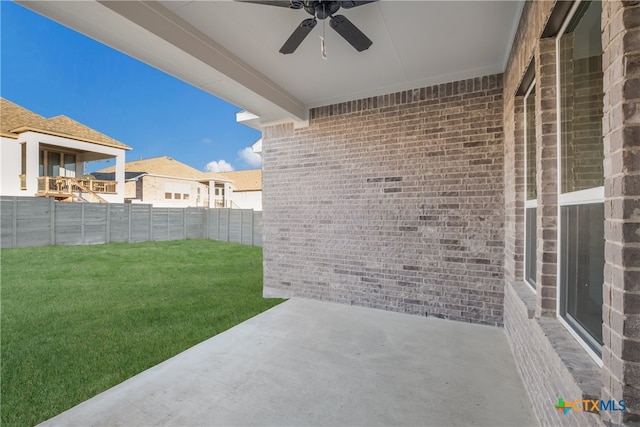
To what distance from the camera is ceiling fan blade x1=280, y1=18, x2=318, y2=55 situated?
2.46 meters

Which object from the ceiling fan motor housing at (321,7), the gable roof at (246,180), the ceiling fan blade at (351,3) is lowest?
the ceiling fan blade at (351,3)

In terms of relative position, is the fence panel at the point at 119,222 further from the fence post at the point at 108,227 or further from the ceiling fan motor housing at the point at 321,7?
the ceiling fan motor housing at the point at 321,7

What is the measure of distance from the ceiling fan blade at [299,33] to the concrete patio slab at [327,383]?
122 inches

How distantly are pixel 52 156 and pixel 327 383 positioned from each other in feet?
54.8

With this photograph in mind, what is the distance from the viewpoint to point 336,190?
4.71 m

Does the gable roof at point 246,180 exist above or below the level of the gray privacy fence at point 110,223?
above

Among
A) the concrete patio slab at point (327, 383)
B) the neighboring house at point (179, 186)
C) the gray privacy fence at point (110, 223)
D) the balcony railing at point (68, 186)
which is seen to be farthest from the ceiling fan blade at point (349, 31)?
the neighboring house at point (179, 186)

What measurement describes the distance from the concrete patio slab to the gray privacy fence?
29.6 ft

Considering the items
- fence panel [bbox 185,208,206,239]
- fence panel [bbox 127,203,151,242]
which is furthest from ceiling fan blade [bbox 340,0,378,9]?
fence panel [bbox 185,208,206,239]

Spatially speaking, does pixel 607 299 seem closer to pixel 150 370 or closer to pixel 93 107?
pixel 150 370

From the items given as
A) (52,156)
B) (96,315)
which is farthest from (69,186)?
(96,315)

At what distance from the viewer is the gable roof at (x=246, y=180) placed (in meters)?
25.5

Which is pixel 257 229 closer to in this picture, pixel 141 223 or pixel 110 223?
pixel 141 223

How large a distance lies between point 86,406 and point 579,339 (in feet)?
10.8
